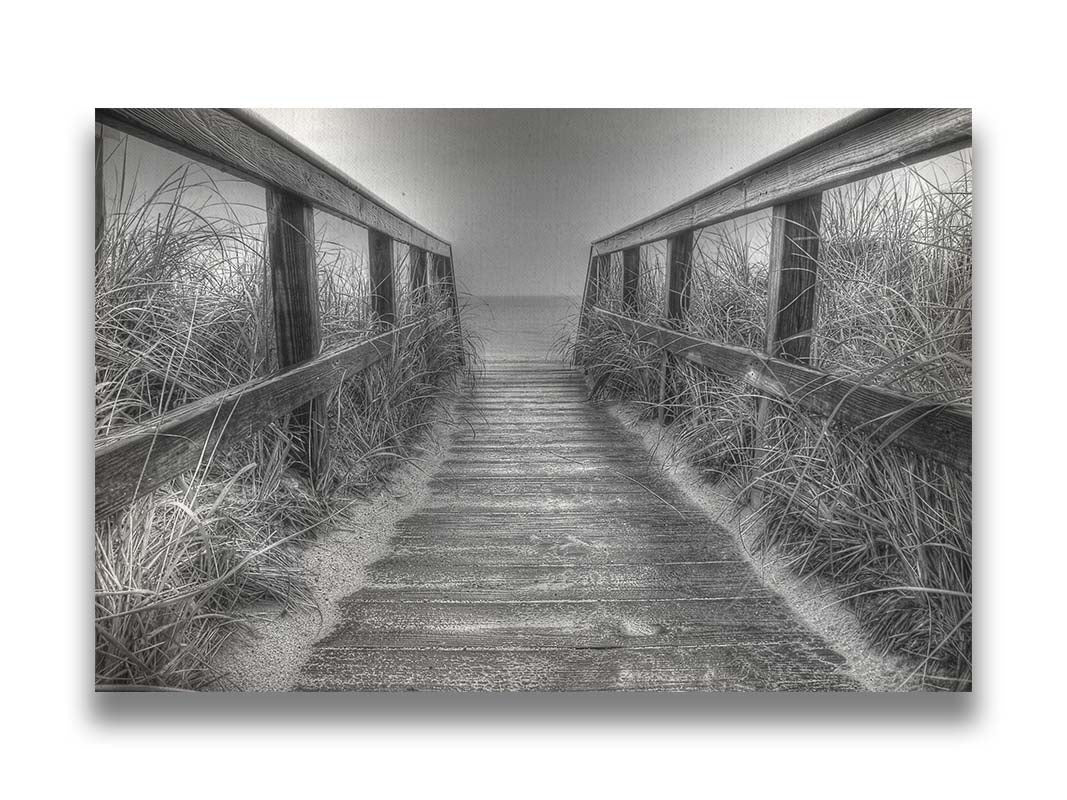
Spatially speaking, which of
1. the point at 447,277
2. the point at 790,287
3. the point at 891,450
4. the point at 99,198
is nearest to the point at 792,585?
the point at 891,450

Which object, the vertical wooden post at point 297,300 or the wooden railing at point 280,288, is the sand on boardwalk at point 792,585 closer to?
the wooden railing at point 280,288

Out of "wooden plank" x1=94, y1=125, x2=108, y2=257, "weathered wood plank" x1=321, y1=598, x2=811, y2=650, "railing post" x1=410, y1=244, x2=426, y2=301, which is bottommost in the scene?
"weathered wood plank" x1=321, y1=598, x2=811, y2=650

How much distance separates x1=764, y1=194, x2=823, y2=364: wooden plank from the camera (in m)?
2.17

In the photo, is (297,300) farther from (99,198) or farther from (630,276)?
(630,276)

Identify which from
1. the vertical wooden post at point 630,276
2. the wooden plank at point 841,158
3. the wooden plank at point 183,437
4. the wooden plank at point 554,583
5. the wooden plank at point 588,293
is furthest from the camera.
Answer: the vertical wooden post at point 630,276

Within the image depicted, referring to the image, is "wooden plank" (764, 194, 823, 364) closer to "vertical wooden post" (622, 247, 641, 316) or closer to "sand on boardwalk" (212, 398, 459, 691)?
"vertical wooden post" (622, 247, 641, 316)

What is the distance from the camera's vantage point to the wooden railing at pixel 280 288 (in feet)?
6.32

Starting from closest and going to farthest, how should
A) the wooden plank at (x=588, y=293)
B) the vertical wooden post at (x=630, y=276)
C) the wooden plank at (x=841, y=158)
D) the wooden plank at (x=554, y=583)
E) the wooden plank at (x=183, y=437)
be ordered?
the wooden plank at (x=183, y=437)
the wooden plank at (x=841, y=158)
the wooden plank at (x=554, y=583)
the wooden plank at (x=588, y=293)
the vertical wooden post at (x=630, y=276)

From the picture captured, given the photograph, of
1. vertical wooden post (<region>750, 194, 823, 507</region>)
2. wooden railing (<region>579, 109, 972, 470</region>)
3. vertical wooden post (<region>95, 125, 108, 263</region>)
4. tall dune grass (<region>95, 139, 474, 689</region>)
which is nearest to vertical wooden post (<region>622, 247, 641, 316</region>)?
wooden railing (<region>579, 109, 972, 470</region>)

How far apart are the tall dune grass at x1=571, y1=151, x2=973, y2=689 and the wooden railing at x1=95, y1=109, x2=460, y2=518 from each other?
82 cm
